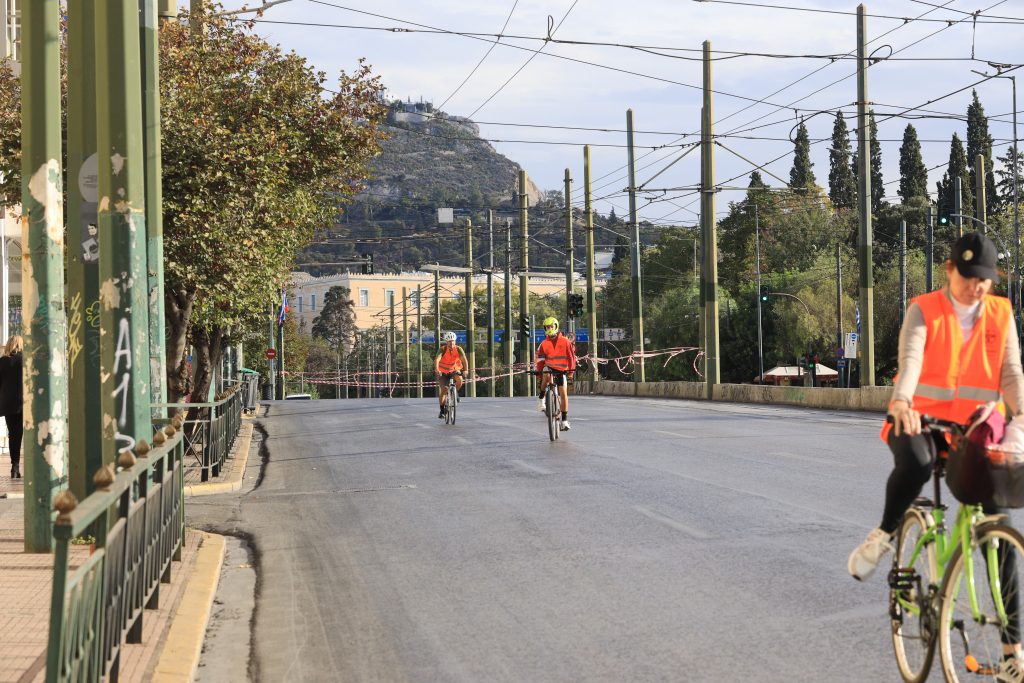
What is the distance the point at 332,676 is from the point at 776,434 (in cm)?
1753

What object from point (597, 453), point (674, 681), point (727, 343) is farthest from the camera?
point (727, 343)

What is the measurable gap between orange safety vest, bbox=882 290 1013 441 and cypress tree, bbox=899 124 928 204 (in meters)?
111

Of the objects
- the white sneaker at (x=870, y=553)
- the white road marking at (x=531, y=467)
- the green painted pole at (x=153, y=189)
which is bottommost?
the white road marking at (x=531, y=467)

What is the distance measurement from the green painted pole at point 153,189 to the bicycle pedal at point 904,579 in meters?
8.74

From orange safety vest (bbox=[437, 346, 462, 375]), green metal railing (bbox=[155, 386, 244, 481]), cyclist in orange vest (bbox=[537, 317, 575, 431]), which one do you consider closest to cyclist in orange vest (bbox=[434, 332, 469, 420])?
orange safety vest (bbox=[437, 346, 462, 375])

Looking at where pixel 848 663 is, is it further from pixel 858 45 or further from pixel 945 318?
pixel 858 45

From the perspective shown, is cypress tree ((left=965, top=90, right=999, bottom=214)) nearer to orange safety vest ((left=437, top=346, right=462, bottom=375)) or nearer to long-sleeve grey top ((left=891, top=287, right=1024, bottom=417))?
orange safety vest ((left=437, top=346, right=462, bottom=375))

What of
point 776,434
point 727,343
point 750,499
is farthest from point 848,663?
point 727,343

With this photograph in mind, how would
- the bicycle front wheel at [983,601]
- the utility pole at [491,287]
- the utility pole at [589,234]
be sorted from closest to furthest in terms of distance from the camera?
1. the bicycle front wheel at [983,601]
2. the utility pole at [589,234]
3. the utility pole at [491,287]

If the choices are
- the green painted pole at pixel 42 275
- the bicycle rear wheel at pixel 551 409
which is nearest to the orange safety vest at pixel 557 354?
the bicycle rear wheel at pixel 551 409

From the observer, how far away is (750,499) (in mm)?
13711

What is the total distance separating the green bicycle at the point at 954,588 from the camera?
17.9ft

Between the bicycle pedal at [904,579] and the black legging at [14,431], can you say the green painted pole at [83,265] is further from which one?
the bicycle pedal at [904,579]

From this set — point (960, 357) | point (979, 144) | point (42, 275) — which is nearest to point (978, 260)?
→ point (960, 357)
